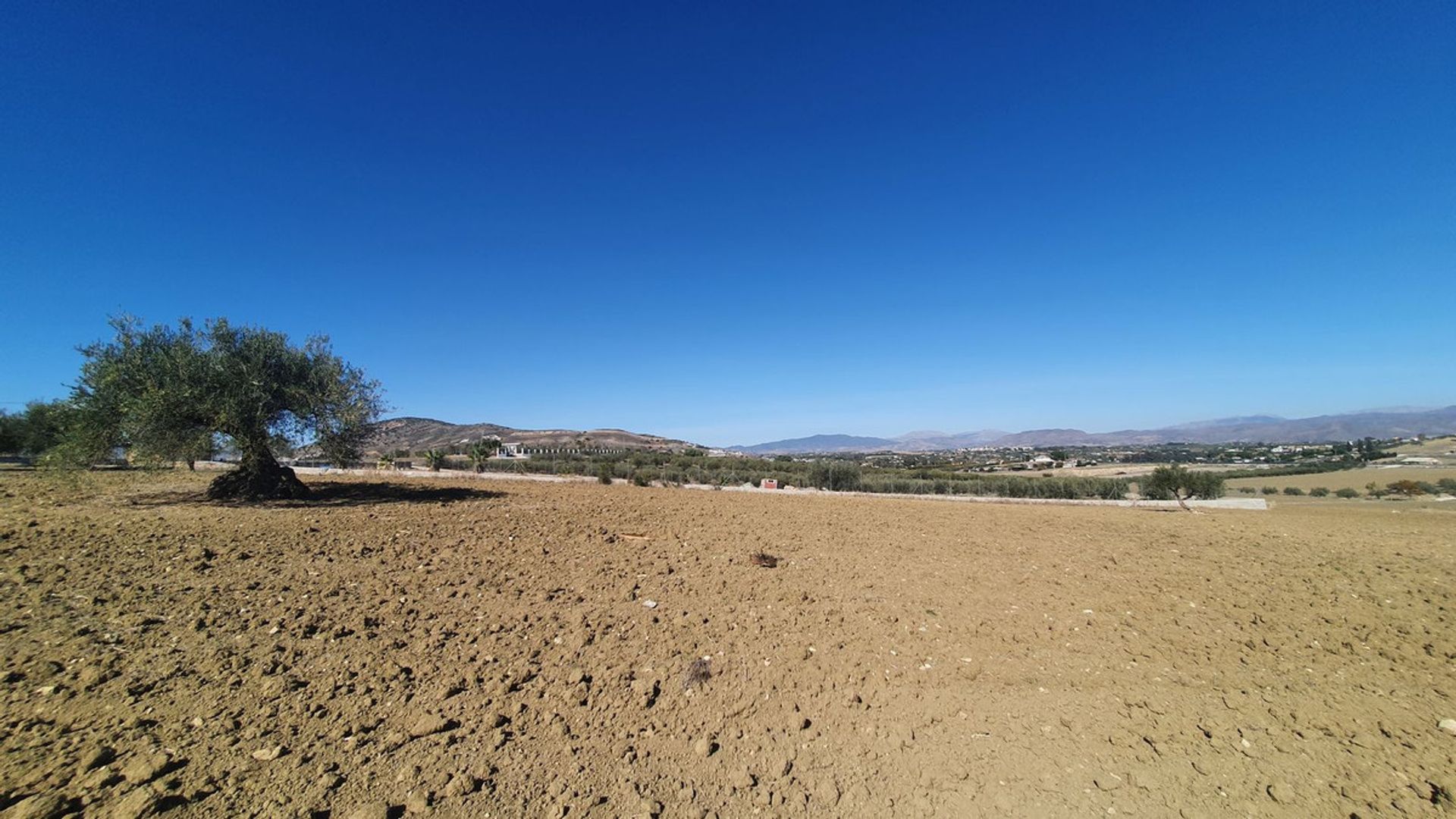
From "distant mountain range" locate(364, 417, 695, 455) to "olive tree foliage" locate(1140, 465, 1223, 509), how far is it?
7401 centimetres

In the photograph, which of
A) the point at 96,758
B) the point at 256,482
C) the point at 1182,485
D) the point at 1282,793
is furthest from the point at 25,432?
the point at 1182,485

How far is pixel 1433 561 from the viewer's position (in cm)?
992

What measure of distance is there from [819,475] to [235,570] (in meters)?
36.2

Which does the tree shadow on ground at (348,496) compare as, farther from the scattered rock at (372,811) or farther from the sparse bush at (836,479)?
the sparse bush at (836,479)

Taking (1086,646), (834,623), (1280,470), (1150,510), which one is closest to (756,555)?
(834,623)

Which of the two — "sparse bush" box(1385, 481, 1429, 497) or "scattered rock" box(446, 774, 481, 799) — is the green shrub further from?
"scattered rock" box(446, 774, 481, 799)

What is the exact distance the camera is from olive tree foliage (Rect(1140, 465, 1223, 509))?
87.2 feet

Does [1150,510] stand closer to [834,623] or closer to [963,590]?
[963,590]

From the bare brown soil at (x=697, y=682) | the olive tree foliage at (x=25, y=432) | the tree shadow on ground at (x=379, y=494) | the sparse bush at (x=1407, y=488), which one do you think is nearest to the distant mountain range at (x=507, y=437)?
the olive tree foliage at (x=25, y=432)

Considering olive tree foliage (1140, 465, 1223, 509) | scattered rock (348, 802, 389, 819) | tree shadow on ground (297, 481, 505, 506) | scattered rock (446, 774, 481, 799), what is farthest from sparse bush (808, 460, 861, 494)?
scattered rock (348, 802, 389, 819)

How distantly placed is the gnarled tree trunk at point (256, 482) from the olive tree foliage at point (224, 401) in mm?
30

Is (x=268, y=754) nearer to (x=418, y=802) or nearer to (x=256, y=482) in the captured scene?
(x=418, y=802)

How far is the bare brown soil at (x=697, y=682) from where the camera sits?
3.29 meters

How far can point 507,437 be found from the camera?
111 meters
